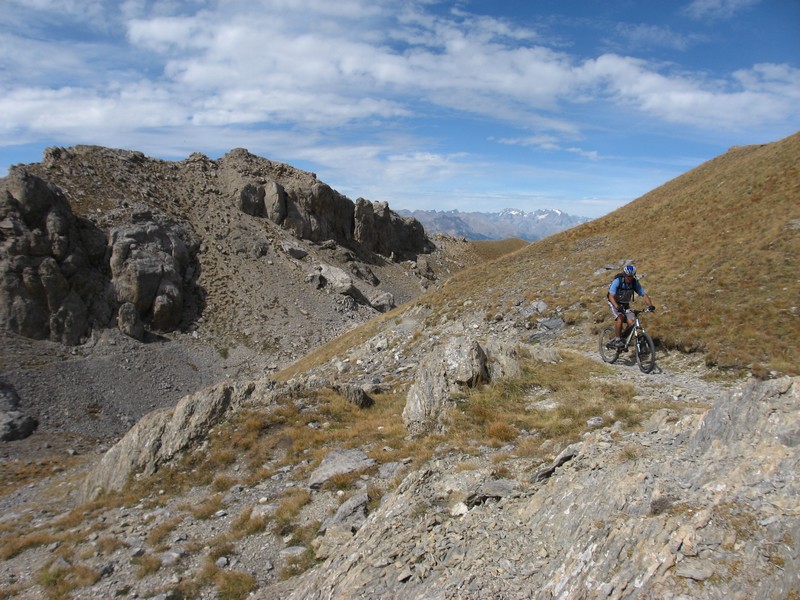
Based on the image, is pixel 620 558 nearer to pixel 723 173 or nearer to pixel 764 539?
pixel 764 539

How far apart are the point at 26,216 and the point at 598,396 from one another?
72.0 metres

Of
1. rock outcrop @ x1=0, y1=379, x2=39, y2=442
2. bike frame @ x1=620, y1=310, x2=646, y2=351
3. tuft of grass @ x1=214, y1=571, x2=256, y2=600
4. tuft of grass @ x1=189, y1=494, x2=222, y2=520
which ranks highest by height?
bike frame @ x1=620, y1=310, x2=646, y2=351

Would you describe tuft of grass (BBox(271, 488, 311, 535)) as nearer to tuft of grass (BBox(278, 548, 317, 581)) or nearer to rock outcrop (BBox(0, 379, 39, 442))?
tuft of grass (BBox(278, 548, 317, 581))

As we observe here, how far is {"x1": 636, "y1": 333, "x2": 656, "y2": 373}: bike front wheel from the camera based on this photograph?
53.1ft

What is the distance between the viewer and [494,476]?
930 centimetres

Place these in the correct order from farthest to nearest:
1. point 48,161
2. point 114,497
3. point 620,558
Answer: point 48,161
point 114,497
point 620,558

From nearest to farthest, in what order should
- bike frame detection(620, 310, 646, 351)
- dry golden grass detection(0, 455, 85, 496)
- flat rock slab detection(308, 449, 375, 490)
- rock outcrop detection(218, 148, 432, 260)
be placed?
1. flat rock slab detection(308, 449, 375, 490)
2. bike frame detection(620, 310, 646, 351)
3. dry golden grass detection(0, 455, 85, 496)
4. rock outcrop detection(218, 148, 432, 260)

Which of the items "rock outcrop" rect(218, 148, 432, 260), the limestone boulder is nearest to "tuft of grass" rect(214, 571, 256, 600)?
the limestone boulder

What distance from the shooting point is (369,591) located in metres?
6.86

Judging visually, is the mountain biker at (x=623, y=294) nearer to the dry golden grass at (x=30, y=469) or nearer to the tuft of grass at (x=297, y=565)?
the tuft of grass at (x=297, y=565)

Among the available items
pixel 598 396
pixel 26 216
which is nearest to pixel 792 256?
pixel 598 396

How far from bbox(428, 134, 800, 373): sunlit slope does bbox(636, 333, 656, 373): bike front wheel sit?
2081 mm

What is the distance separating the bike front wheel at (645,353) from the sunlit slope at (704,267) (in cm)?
208

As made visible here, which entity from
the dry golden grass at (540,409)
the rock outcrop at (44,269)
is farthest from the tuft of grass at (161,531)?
the rock outcrop at (44,269)
